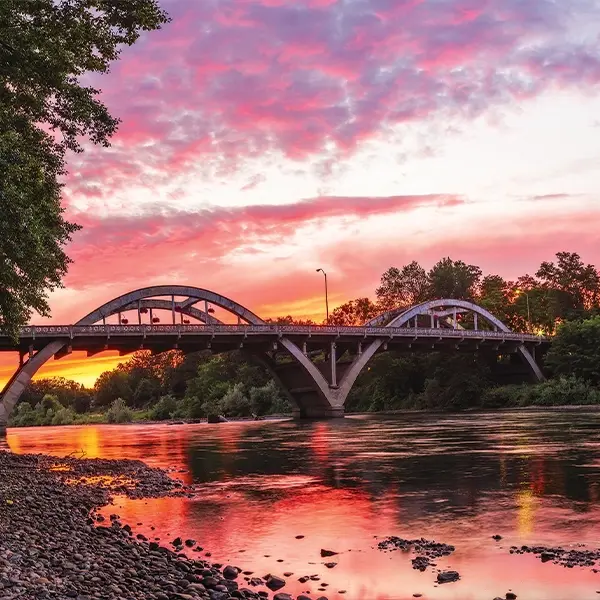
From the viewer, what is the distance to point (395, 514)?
558 inches

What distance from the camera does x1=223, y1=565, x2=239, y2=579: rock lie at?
31.4ft

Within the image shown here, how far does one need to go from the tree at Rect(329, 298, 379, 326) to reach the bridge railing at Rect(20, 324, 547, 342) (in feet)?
122

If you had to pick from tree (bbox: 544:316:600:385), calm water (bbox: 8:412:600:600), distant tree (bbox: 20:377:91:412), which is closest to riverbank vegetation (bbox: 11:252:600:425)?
tree (bbox: 544:316:600:385)

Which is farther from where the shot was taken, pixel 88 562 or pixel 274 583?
pixel 88 562

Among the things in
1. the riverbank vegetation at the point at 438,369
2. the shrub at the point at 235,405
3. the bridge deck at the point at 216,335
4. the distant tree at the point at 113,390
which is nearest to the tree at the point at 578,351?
the riverbank vegetation at the point at 438,369

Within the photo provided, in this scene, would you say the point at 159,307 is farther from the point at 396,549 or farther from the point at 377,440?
the point at 396,549

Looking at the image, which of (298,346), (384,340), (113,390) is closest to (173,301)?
(298,346)

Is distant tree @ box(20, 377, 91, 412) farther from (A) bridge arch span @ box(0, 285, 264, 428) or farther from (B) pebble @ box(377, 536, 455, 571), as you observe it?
(B) pebble @ box(377, 536, 455, 571)

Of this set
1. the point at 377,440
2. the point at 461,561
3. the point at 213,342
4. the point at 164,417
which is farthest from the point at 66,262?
the point at 164,417

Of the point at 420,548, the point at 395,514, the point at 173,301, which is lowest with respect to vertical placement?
the point at 395,514

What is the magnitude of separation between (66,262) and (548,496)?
20436 mm

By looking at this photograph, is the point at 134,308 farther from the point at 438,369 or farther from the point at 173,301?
the point at 438,369

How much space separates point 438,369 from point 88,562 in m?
88.5

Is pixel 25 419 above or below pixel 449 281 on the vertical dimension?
below
